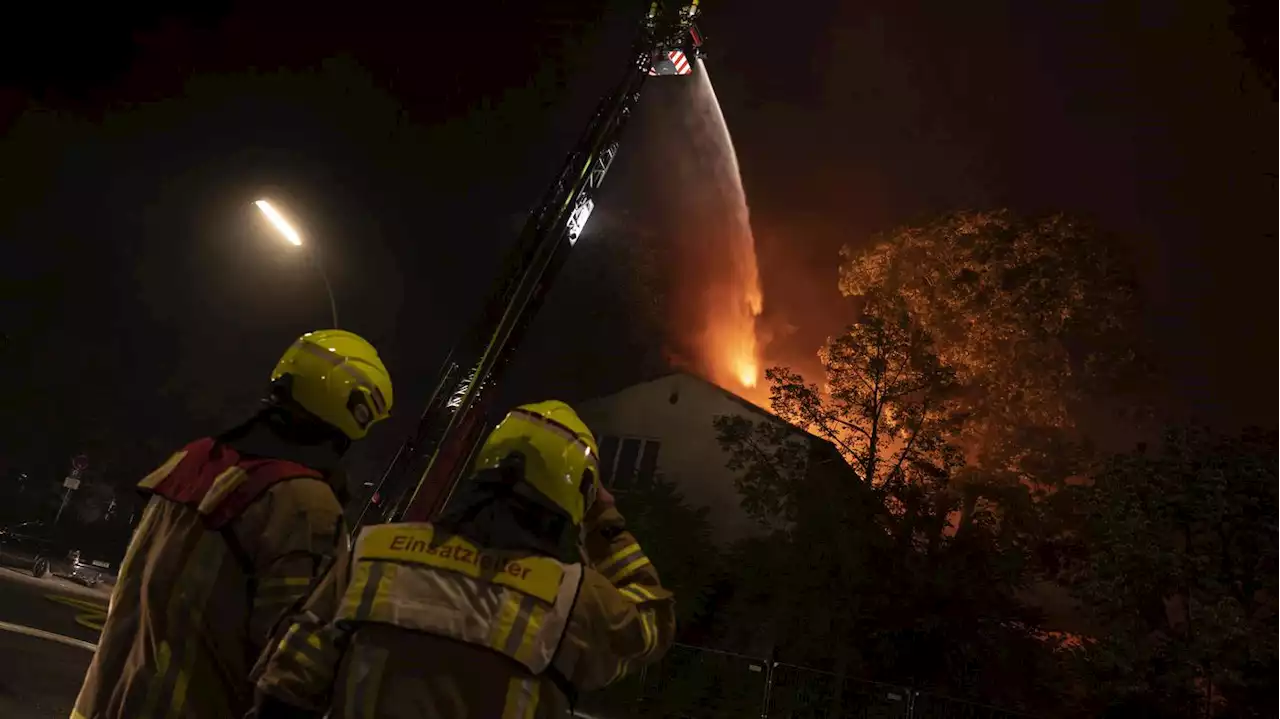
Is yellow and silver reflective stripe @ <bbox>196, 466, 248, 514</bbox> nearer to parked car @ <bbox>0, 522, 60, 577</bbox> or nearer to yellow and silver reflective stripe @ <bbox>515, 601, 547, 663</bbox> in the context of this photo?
yellow and silver reflective stripe @ <bbox>515, 601, 547, 663</bbox>

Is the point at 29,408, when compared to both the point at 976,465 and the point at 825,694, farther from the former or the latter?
the point at 976,465

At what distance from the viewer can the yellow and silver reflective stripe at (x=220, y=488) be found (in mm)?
2154

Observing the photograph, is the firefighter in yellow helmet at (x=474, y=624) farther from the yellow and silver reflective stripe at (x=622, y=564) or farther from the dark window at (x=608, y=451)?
the dark window at (x=608, y=451)

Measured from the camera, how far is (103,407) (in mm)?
25703

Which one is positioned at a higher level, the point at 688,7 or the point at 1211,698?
the point at 688,7

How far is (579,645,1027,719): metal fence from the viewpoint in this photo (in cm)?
1140

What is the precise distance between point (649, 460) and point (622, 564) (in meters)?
18.7

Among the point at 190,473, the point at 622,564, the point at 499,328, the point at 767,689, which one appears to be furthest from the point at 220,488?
the point at 767,689

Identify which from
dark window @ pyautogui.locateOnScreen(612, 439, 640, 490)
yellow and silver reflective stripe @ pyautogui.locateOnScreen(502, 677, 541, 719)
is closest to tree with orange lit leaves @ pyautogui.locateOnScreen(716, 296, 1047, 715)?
dark window @ pyautogui.locateOnScreen(612, 439, 640, 490)

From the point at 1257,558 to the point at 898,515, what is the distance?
435 centimetres

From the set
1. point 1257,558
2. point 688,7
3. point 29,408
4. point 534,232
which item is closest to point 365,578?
point 534,232

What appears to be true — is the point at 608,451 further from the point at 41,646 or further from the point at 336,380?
the point at 336,380

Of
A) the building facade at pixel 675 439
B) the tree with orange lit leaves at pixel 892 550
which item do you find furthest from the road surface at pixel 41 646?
the building facade at pixel 675 439

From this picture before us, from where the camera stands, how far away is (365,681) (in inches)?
69.2
